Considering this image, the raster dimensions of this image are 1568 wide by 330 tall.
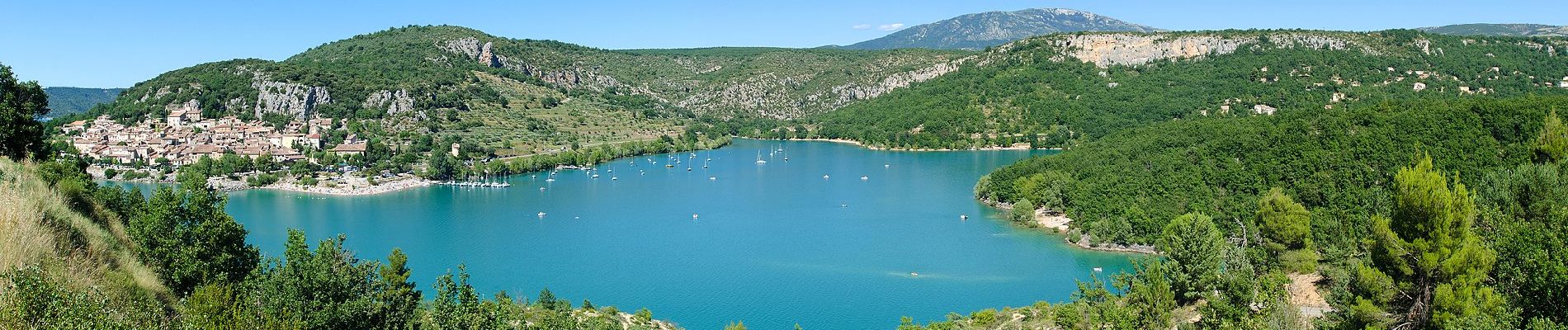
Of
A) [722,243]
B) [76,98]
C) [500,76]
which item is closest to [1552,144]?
[722,243]

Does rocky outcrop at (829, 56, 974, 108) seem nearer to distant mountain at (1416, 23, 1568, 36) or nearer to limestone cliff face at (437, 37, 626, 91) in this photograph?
limestone cliff face at (437, 37, 626, 91)

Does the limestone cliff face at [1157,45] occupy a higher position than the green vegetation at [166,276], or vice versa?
the limestone cliff face at [1157,45]

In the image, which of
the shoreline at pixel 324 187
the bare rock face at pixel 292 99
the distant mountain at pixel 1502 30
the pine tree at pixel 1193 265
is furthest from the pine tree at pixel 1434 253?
the distant mountain at pixel 1502 30

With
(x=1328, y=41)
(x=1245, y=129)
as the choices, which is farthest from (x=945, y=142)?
(x=1245, y=129)

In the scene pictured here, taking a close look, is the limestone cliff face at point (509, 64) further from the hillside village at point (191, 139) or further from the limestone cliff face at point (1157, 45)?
the limestone cliff face at point (1157, 45)

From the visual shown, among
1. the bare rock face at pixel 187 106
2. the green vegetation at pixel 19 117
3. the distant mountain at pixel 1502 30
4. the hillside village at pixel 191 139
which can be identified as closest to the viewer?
the green vegetation at pixel 19 117

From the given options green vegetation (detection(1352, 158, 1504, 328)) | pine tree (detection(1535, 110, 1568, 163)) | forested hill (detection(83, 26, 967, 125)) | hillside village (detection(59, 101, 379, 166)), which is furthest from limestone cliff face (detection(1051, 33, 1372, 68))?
green vegetation (detection(1352, 158, 1504, 328))

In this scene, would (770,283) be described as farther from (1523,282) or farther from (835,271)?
(1523,282)
